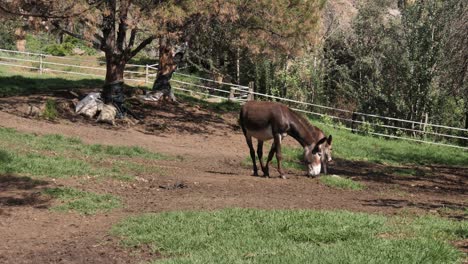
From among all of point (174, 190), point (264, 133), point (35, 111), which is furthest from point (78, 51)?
point (174, 190)

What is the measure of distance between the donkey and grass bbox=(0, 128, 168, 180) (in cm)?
297

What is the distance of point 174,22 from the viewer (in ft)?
63.5

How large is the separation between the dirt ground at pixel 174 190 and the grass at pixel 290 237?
0.45 meters

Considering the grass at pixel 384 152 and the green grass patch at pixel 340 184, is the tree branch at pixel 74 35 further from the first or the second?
the green grass patch at pixel 340 184

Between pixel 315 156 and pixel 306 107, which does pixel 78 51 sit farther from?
pixel 315 156

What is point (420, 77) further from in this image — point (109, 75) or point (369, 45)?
point (109, 75)

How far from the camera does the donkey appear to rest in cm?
1442

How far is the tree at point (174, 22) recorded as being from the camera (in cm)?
1761

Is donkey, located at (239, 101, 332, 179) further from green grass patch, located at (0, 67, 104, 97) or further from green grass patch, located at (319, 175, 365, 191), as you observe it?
green grass patch, located at (0, 67, 104, 97)

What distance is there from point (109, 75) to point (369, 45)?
19108 millimetres

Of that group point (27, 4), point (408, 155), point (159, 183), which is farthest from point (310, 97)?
point (159, 183)

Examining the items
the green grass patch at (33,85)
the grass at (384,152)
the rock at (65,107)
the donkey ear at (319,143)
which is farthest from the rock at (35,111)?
the donkey ear at (319,143)

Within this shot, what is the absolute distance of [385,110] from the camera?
1256 inches

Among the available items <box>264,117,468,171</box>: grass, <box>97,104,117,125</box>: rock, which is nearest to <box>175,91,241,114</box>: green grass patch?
<box>264,117,468,171</box>: grass
